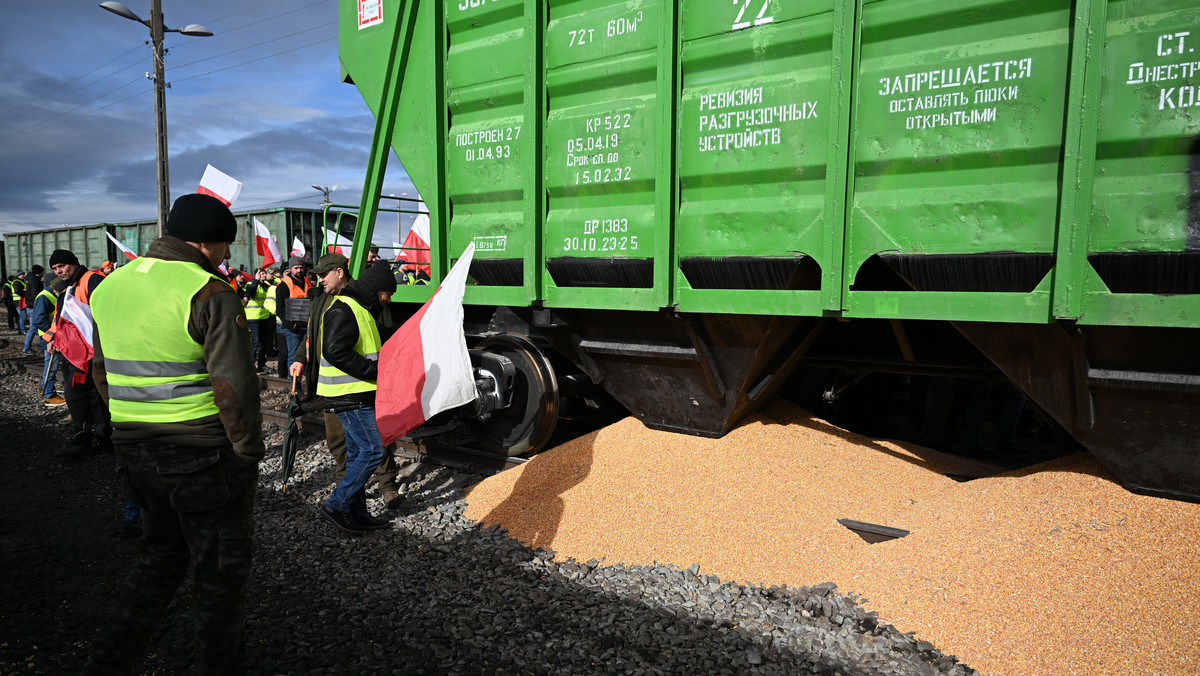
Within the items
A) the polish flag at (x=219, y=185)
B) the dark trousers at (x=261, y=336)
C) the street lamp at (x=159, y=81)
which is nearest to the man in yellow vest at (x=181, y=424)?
the polish flag at (x=219, y=185)

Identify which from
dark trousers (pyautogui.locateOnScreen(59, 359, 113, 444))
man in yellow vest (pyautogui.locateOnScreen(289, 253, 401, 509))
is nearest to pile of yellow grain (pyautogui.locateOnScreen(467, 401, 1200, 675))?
man in yellow vest (pyautogui.locateOnScreen(289, 253, 401, 509))

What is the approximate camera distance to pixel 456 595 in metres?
3.54

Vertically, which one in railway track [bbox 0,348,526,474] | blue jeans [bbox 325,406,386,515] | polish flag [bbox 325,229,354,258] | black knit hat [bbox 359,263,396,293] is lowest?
railway track [bbox 0,348,526,474]

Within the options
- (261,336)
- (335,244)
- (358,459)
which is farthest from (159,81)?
(358,459)

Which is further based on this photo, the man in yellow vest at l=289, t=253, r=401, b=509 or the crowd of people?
the man in yellow vest at l=289, t=253, r=401, b=509

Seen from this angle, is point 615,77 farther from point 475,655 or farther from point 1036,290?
point 475,655

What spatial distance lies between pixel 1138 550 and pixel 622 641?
7.75 feet

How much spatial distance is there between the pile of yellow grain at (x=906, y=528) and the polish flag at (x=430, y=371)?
41.9 inches

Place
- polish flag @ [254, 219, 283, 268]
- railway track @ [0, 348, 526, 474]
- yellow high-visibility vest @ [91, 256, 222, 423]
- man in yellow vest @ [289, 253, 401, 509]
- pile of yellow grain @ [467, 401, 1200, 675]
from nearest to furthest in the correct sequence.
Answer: yellow high-visibility vest @ [91, 256, 222, 423], pile of yellow grain @ [467, 401, 1200, 675], man in yellow vest @ [289, 253, 401, 509], railway track @ [0, 348, 526, 474], polish flag @ [254, 219, 283, 268]

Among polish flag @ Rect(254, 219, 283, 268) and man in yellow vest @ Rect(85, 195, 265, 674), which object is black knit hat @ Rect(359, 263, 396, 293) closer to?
man in yellow vest @ Rect(85, 195, 265, 674)

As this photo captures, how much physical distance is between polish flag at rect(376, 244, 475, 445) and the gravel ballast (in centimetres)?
86

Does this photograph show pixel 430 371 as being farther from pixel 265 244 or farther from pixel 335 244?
pixel 265 244

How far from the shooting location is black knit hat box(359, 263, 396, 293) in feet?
14.9

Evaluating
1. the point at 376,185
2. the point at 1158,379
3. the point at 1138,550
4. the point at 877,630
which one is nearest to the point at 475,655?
the point at 877,630
